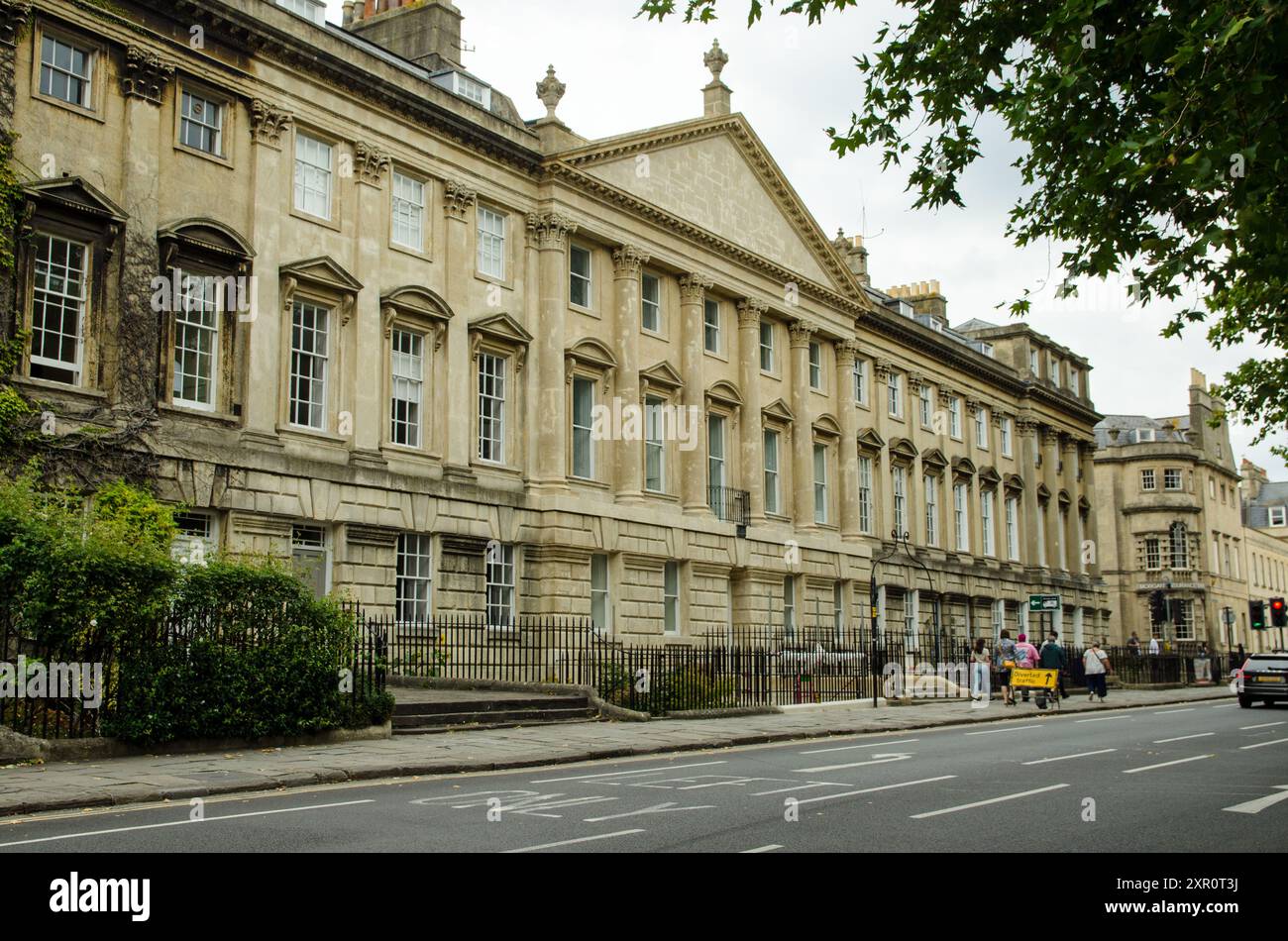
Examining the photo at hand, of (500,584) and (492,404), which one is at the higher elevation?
(492,404)

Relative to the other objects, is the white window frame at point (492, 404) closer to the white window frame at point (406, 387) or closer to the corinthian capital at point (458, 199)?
the white window frame at point (406, 387)

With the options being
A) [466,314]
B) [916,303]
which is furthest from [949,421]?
[466,314]

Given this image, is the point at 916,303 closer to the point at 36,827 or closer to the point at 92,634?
the point at 92,634

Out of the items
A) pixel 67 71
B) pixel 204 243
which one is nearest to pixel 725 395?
pixel 204 243

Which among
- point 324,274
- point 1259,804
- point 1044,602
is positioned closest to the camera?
point 1259,804

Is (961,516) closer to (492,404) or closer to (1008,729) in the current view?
(492,404)

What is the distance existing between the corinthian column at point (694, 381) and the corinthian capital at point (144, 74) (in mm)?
16974

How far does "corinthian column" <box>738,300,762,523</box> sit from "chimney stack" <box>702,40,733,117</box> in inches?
240

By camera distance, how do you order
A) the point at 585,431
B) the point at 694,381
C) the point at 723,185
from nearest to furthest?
the point at 585,431 < the point at 694,381 < the point at 723,185

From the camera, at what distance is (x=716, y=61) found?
3875cm

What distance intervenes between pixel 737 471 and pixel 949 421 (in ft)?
60.2

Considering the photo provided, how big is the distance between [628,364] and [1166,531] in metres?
56.6

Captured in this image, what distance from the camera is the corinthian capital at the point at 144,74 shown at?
2297cm

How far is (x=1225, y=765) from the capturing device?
1595cm
